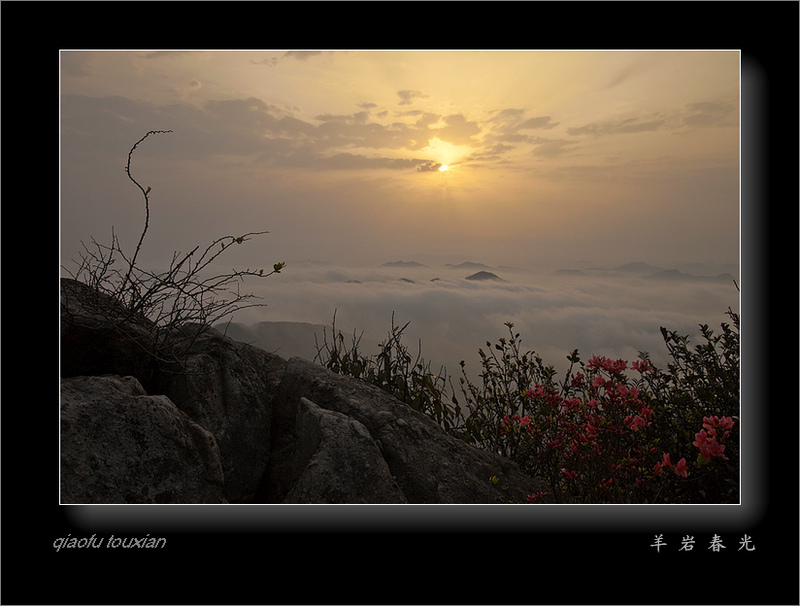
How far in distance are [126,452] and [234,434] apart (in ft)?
2.65

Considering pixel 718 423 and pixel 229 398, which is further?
pixel 229 398

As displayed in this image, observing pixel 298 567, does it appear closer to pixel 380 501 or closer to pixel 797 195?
pixel 380 501

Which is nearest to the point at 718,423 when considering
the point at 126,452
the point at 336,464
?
the point at 336,464

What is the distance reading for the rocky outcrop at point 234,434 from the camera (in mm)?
3008

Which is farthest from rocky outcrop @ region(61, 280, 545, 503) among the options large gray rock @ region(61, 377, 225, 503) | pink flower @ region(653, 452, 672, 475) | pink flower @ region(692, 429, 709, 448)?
pink flower @ region(692, 429, 709, 448)

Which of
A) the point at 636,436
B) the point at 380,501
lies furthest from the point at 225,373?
the point at 636,436

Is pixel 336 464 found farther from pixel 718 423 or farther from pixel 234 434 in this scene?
pixel 718 423

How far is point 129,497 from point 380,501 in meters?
1.24

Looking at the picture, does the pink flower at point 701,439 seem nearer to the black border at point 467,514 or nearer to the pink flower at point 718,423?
the pink flower at point 718,423

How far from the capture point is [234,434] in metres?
3.72

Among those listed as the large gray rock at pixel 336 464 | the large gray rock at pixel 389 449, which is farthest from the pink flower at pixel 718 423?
the large gray rock at pixel 336 464

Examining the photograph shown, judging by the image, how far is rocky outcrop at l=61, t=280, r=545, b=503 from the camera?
9.87ft

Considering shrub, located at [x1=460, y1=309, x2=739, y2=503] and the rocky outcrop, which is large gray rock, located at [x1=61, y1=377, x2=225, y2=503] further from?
shrub, located at [x1=460, y1=309, x2=739, y2=503]
